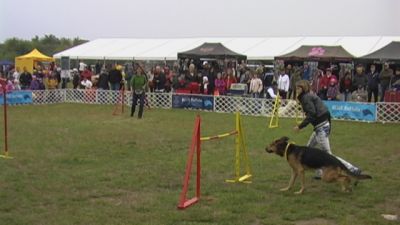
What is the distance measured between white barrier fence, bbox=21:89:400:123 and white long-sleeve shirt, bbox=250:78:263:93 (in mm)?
1273

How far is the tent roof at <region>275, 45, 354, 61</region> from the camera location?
79.8ft

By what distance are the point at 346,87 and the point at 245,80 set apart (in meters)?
5.11

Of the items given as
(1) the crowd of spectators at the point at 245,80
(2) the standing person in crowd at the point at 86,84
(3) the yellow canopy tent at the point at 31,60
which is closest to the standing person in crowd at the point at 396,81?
(1) the crowd of spectators at the point at 245,80

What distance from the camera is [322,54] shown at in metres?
24.7

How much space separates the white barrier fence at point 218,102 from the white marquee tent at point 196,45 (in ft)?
22.7

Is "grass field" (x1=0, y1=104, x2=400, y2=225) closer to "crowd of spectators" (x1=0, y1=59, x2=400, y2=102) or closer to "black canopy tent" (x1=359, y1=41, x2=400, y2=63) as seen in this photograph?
"crowd of spectators" (x1=0, y1=59, x2=400, y2=102)

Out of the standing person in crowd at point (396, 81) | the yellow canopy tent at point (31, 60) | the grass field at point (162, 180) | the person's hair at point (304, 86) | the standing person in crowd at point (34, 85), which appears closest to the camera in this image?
the grass field at point (162, 180)

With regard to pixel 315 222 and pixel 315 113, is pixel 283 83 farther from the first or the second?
pixel 315 222

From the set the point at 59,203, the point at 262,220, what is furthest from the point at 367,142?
the point at 59,203

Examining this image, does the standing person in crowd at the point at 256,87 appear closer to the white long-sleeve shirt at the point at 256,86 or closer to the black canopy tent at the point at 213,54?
the white long-sleeve shirt at the point at 256,86

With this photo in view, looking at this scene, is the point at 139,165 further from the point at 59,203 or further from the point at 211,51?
the point at 211,51

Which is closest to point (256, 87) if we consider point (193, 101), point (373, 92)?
point (193, 101)

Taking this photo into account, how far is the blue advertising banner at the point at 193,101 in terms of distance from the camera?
23078mm

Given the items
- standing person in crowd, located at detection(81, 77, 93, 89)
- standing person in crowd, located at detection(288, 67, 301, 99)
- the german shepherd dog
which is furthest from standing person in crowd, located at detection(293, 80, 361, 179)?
standing person in crowd, located at detection(81, 77, 93, 89)
